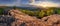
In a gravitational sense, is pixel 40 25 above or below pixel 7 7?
below

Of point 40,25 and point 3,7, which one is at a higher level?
point 3,7

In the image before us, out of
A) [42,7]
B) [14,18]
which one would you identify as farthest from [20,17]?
[42,7]

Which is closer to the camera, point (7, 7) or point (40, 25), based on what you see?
point (40, 25)

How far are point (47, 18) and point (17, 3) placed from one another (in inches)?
17.7

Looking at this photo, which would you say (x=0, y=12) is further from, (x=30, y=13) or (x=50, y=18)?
(x=50, y=18)

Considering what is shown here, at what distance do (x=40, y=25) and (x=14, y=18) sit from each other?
346mm

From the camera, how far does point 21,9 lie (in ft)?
5.34

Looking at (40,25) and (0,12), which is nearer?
(40,25)

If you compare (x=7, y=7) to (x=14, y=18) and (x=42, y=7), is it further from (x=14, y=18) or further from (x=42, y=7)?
(x=42, y=7)

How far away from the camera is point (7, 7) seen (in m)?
1.63

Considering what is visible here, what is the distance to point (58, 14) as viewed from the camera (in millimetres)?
1582

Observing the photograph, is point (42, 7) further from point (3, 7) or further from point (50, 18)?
point (3, 7)

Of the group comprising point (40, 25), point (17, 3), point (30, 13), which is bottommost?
point (40, 25)

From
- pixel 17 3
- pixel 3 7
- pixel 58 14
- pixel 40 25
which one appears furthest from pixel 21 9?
pixel 58 14
